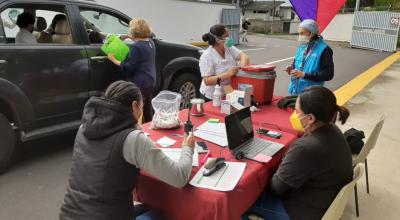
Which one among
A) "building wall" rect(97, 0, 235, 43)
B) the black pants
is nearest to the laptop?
the black pants

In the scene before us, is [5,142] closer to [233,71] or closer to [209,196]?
[233,71]

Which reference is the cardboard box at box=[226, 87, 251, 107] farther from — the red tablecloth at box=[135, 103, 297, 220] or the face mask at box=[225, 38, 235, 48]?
the red tablecloth at box=[135, 103, 297, 220]

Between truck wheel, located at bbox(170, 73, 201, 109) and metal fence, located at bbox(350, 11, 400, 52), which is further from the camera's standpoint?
metal fence, located at bbox(350, 11, 400, 52)

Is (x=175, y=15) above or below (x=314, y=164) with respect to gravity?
above

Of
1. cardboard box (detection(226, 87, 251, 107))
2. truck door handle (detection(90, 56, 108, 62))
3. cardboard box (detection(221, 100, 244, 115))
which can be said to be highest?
truck door handle (detection(90, 56, 108, 62))

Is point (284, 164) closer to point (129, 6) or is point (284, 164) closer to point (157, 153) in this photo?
point (157, 153)

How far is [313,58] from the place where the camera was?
4.23 metres

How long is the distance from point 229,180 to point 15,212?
2286 millimetres

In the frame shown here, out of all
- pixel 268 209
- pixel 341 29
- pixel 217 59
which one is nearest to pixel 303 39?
pixel 217 59

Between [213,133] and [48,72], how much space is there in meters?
2.28

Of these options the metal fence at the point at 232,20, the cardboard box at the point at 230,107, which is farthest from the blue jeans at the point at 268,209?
the metal fence at the point at 232,20

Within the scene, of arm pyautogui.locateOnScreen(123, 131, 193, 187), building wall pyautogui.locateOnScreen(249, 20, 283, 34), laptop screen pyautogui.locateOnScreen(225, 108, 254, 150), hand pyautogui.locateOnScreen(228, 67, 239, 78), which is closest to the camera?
arm pyautogui.locateOnScreen(123, 131, 193, 187)

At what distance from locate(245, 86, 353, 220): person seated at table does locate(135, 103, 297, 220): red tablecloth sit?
16cm

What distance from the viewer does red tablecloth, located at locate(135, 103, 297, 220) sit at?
7.11 ft
